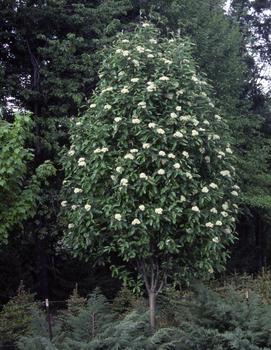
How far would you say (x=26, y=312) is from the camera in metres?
7.96

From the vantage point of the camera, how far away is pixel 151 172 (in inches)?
258

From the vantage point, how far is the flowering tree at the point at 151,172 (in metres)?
6.39

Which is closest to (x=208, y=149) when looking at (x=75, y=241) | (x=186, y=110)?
(x=186, y=110)

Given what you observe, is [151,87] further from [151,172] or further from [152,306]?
[152,306]

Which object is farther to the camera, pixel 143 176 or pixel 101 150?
pixel 101 150

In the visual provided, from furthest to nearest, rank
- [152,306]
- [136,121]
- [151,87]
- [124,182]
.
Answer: [152,306]
[151,87]
[136,121]
[124,182]

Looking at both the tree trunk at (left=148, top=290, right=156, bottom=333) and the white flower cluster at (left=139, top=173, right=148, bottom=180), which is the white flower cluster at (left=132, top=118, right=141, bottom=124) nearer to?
the white flower cluster at (left=139, top=173, right=148, bottom=180)

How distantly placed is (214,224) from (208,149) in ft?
3.04

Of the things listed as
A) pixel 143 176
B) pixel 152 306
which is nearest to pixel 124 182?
pixel 143 176

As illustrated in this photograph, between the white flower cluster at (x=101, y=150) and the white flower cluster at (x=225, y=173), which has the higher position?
the white flower cluster at (x=101, y=150)

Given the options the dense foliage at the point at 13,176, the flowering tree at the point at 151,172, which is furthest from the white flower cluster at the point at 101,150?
the dense foliage at the point at 13,176

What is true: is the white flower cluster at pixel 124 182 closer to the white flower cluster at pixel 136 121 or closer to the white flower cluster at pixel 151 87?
the white flower cluster at pixel 136 121

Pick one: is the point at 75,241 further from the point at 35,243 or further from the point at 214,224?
the point at 35,243

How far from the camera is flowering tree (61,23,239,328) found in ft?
21.0
